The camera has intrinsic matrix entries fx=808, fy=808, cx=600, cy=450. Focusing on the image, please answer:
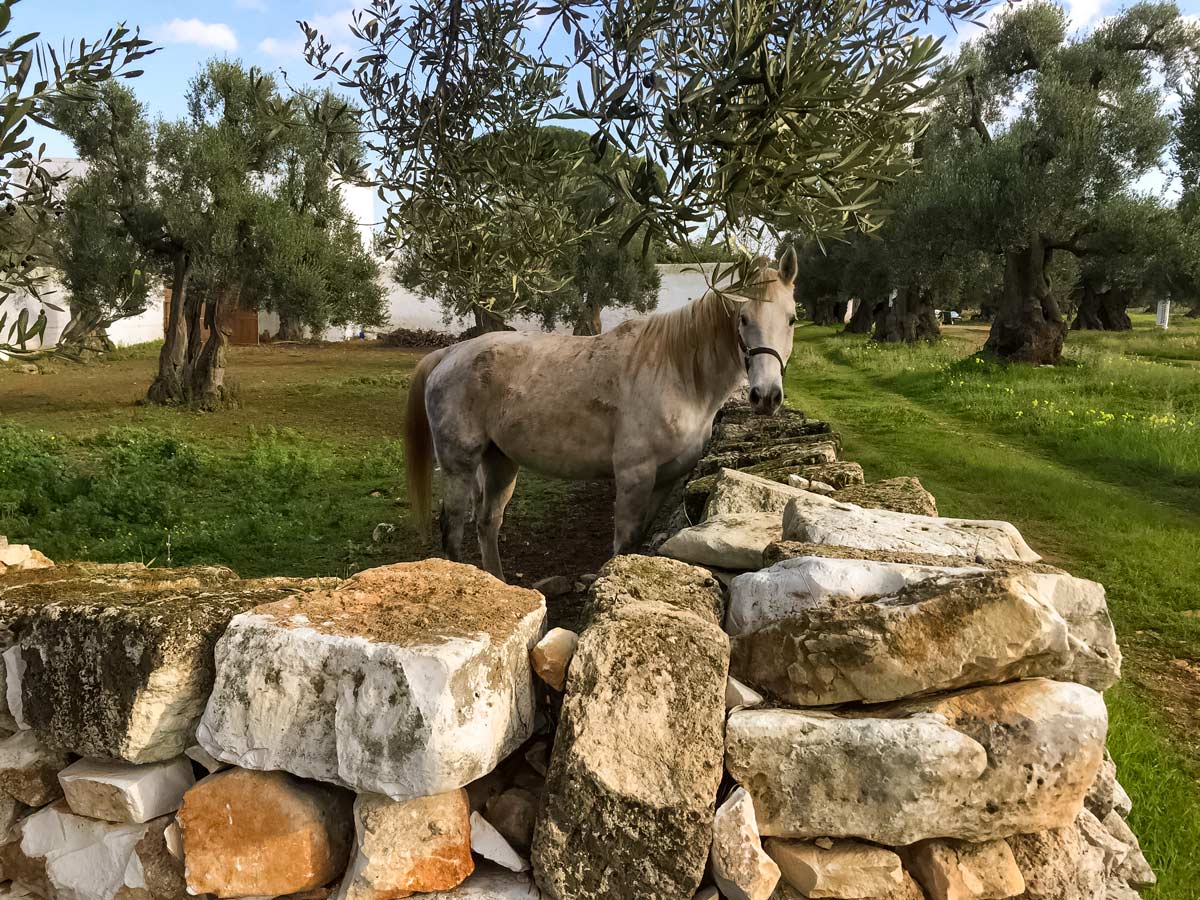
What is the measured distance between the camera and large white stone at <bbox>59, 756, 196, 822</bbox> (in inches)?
86.2

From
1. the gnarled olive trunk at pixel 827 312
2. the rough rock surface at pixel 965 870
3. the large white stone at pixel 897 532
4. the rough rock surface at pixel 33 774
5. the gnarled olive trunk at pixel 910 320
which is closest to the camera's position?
the rough rock surface at pixel 965 870

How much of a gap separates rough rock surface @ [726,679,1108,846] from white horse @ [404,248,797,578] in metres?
2.29

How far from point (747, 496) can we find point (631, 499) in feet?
3.52

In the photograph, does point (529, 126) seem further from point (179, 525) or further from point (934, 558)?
point (179, 525)

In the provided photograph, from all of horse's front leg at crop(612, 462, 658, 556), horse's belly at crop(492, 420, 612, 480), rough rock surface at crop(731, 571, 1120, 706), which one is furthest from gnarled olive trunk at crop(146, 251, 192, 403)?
rough rock surface at crop(731, 571, 1120, 706)

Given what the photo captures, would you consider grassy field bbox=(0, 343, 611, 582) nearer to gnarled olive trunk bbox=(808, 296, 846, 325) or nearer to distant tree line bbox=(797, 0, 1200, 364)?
distant tree line bbox=(797, 0, 1200, 364)

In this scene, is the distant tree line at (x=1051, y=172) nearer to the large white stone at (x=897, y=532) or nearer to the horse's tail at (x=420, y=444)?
the horse's tail at (x=420, y=444)

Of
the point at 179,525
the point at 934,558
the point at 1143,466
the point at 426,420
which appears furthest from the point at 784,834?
the point at 1143,466

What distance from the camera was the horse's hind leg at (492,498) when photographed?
575cm

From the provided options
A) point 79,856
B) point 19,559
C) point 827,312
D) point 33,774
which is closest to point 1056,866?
point 79,856

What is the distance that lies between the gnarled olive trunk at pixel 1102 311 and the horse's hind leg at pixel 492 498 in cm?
3529

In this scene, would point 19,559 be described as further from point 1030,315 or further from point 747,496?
point 1030,315

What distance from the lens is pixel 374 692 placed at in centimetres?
200

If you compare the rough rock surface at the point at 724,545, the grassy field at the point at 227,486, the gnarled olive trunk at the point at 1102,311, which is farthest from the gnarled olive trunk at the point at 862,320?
the rough rock surface at the point at 724,545
